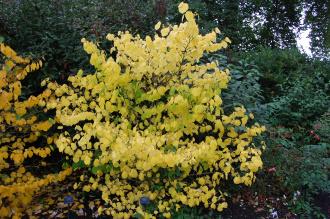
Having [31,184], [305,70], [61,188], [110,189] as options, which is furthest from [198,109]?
[305,70]

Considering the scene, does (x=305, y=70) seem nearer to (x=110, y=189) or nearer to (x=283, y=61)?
(x=283, y=61)

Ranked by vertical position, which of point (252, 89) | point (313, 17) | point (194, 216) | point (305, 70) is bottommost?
point (194, 216)

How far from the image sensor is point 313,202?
4.80 meters

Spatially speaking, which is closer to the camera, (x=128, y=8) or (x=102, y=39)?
(x=102, y=39)

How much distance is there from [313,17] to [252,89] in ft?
39.0

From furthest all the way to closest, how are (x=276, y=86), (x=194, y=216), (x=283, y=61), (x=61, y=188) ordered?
(x=283, y=61), (x=276, y=86), (x=61, y=188), (x=194, y=216)

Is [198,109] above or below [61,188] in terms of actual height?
above

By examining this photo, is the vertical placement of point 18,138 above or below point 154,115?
below

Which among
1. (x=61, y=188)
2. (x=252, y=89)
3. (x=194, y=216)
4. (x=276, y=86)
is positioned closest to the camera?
(x=194, y=216)

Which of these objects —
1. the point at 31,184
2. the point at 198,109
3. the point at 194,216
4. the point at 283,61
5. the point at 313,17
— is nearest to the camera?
the point at 198,109

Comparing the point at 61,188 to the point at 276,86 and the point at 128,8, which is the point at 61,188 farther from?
the point at 276,86

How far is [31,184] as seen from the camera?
146 inches

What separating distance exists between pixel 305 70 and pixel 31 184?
6474 mm

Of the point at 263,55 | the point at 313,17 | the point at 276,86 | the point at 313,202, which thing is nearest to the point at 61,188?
the point at 313,202
